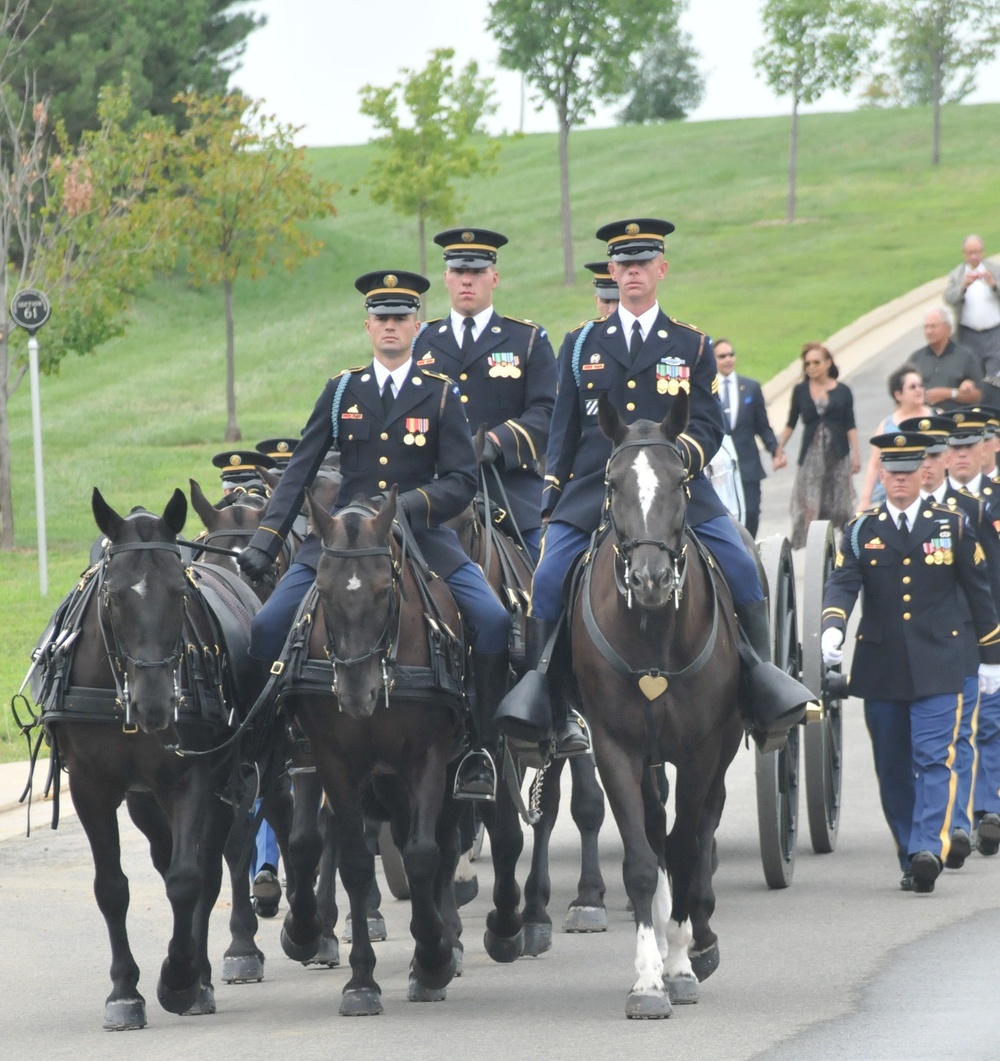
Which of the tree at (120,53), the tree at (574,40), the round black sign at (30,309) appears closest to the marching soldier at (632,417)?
the round black sign at (30,309)

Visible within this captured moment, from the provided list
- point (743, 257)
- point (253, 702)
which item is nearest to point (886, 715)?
point (253, 702)

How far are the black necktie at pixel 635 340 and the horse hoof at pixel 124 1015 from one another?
3.33 m

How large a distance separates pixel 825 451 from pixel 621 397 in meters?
10.4

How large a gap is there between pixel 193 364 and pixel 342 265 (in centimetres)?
1024

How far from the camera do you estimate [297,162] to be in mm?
32875

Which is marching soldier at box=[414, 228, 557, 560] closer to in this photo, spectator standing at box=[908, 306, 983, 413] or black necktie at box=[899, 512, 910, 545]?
black necktie at box=[899, 512, 910, 545]

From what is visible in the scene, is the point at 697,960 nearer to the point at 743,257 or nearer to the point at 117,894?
the point at 117,894

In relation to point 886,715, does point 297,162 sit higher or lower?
higher

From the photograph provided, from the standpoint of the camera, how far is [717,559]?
8336mm

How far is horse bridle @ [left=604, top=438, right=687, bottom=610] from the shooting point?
286 inches

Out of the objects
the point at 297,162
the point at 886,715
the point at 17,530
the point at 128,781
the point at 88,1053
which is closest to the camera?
the point at 88,1053

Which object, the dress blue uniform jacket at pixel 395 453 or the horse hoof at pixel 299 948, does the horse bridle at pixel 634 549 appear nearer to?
the dress blue uniform jacket at pixel 395 453

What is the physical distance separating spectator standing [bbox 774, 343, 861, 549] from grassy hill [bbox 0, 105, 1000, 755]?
705 centimetres

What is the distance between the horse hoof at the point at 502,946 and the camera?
28.4ft
